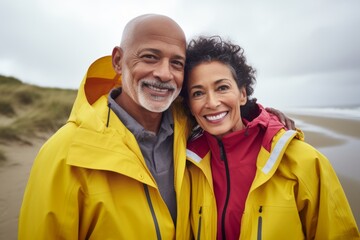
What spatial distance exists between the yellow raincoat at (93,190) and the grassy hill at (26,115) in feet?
17.4

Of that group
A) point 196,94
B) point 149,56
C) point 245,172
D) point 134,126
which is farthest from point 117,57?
point 245,172

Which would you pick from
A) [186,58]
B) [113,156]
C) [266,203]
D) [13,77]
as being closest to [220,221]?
[266,203]

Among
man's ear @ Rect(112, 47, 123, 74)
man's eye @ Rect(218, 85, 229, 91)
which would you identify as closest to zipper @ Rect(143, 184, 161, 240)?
man's eye @ Rect(218, 85, 229, 91)

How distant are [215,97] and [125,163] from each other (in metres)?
1.14

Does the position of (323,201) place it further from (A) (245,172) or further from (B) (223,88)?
(B) (223,88)

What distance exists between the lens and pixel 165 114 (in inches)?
99.9

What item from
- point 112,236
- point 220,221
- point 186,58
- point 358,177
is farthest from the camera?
point 358,177

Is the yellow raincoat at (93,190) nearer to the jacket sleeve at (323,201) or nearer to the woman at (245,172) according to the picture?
the woman at (245,172)

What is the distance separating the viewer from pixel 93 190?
1.65m

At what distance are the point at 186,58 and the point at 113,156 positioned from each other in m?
1.50

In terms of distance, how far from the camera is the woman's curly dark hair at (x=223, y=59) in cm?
245

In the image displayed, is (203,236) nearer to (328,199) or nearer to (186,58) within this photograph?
(328,199)

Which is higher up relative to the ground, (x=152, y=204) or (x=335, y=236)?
(x=152, y=204)

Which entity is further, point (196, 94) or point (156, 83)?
point (196, 94)
